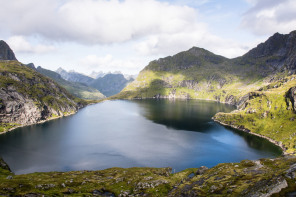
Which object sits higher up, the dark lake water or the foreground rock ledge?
the foreground rock ledge

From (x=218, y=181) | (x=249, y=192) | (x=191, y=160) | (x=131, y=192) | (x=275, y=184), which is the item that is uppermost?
(x=275, y=184)

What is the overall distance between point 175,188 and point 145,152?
7999 cm

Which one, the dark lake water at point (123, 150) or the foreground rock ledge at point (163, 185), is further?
the dark lake water at point (123, 150)

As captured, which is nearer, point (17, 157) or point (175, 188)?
point (175, 188)

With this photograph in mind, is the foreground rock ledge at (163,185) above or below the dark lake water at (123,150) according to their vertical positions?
above

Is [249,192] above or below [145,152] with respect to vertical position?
above

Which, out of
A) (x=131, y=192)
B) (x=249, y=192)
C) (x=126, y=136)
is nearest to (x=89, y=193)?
(x=131, y=192)

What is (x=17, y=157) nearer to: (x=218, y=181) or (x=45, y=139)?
(x=45, y=139)

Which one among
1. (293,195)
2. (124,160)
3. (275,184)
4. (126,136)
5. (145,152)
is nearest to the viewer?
(293,195)

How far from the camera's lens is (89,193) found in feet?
217

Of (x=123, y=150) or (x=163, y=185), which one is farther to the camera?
(x=123, y=150)

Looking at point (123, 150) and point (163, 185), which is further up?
point (163, 185)

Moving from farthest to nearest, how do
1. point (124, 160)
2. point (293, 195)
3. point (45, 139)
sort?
point (45, 139) → point (124, 160) → point (293, 195)

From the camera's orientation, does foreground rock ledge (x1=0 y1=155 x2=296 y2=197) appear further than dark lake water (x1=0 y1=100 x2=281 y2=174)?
No
